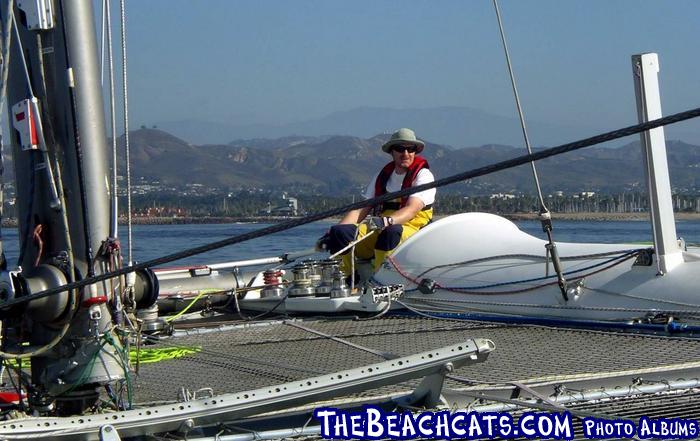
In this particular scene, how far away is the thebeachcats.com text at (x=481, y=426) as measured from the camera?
13.5 feet

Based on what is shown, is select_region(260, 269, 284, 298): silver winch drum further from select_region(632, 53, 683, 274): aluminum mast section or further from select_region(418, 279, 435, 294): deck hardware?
select_region(632, 53, 683, 274): aluminum mast section

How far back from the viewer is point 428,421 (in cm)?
415

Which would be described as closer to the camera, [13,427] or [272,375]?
[13,427]

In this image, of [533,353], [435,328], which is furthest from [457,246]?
[533,353]

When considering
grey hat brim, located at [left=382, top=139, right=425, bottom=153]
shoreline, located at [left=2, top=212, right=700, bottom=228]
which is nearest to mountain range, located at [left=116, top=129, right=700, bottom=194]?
shoreline, located at [left=2, top=212, right=700, bottom=228]

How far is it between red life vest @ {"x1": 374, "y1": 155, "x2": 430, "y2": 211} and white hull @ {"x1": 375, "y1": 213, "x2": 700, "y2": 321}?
42 centimetres

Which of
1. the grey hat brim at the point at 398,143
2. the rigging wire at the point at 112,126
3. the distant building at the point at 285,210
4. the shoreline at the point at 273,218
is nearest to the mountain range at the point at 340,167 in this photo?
the shoreline at the point at 273,218

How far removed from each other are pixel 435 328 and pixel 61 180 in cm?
297

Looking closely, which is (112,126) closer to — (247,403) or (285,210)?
(247,403)

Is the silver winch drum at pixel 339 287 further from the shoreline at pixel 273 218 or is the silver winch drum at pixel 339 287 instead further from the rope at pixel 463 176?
the shoreline at pixel 273 218

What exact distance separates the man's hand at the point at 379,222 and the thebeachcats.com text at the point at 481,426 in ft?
13.8

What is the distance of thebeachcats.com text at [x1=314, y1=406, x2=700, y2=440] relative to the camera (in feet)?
13.5

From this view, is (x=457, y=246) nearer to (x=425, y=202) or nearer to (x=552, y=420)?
(x=425, y=202)

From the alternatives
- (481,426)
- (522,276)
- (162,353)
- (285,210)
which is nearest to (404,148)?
(522,276)
